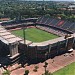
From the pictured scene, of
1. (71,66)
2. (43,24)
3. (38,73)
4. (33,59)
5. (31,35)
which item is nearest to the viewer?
(38,73)

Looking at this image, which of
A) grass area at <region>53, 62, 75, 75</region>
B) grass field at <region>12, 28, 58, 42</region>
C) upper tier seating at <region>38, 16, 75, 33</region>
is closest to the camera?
grass area at <region>53, 62, 75, 75</region>

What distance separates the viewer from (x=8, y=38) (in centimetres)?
8744

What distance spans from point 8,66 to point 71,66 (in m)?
28.7

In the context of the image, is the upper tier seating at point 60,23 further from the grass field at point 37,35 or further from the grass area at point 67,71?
the grass area at point 67,71

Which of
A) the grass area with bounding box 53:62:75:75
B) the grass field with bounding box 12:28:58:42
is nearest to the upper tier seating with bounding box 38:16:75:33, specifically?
the grass field with bounding box 12:28:58:42

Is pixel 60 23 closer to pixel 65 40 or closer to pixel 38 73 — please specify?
pixel 65 40

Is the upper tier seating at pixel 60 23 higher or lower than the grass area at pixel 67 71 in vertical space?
higher

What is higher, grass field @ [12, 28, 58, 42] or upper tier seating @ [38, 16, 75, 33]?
upper tier seating @ [38, 16, 75, 33]

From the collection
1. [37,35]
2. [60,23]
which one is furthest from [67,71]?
[60,23]

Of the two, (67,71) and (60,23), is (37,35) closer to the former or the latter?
(60,23)

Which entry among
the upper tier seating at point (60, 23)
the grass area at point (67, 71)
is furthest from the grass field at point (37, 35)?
the grass area at point (67, 71)

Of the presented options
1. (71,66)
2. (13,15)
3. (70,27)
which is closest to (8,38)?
(71,66)

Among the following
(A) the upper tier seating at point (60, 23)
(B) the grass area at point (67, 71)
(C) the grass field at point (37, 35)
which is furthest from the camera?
(A) the upper tier seating at point (60, 23)

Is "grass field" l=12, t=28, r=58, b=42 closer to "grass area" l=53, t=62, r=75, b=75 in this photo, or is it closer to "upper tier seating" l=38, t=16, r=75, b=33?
"upper tier seating" l=38, t=16, r=75, b=33
